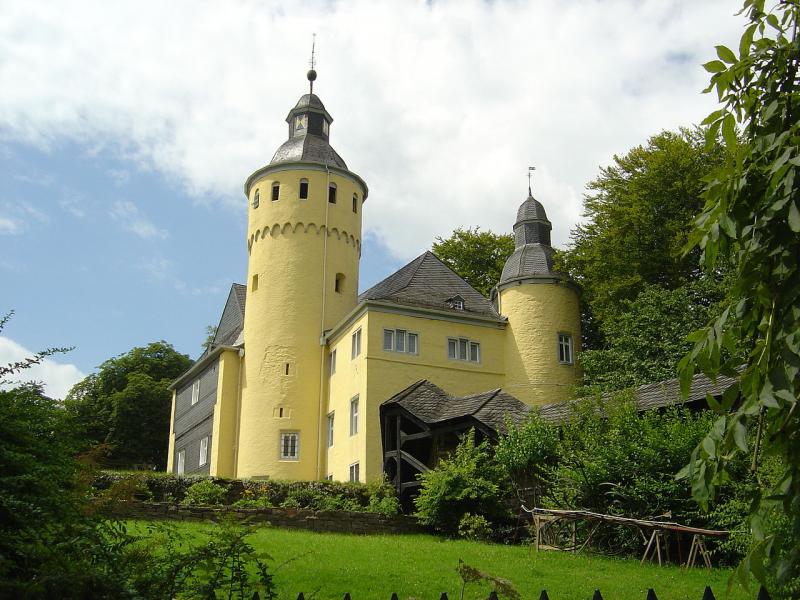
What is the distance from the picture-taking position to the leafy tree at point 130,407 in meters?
56.8

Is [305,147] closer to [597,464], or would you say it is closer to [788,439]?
[597,464]

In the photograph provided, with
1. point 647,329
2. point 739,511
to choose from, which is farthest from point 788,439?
point 647,329

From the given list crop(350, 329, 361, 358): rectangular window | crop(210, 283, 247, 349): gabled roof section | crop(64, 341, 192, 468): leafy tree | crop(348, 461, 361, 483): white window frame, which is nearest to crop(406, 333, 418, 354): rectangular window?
crop(350, 329, 361, 358): rectangular window

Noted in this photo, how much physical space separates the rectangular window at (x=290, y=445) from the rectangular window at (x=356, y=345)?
4337mm

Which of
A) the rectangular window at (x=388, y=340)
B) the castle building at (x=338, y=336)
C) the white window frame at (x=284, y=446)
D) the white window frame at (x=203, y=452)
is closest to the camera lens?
the rectangular window at (x=388, y=340)

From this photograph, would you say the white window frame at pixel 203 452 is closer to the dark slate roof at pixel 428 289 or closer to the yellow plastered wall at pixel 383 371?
the yellow plastered wall at pixel 383 371

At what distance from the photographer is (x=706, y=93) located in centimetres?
516

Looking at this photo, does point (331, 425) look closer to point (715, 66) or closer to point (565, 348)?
point (565, 348)

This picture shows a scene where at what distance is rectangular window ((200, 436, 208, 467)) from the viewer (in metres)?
42.1

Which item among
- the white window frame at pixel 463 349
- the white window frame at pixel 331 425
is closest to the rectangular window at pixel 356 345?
the white window frame at pixel 331 425

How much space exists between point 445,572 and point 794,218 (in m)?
10.8

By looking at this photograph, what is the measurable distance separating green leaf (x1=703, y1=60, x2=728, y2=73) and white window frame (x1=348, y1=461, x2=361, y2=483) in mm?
30131

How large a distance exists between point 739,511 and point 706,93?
11.7 m

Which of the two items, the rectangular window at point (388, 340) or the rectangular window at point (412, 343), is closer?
the rectangular window at point (388, 340)
